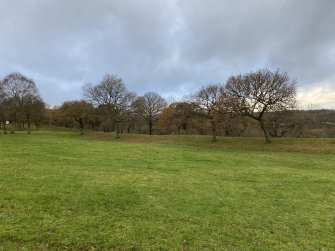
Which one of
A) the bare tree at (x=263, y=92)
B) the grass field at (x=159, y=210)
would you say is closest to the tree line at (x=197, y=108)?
the bare tree at (x=263, y=92)

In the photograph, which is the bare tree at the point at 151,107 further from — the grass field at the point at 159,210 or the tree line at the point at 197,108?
the grass field at the point at 159,210

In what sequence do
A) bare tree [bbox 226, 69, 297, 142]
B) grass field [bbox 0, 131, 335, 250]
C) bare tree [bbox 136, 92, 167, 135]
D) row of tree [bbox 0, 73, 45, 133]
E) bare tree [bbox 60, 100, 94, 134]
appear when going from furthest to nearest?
bare tree [bbox 136, 92, 167, 135], bare tree [bbox 60, 100, 94, 134], row of tree [bbox 0, 73, 45, 133], bare tree [bbox 226, 69, 297, 142], grass field [bbox 0, 131, 335, 250]

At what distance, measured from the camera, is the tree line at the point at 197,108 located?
4506cm

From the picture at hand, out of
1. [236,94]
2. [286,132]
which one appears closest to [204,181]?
[236,94]

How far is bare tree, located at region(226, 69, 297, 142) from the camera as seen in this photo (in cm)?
4416

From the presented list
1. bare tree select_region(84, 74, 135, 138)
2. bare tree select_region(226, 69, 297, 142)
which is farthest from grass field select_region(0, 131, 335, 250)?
bare tree select_region(84, 74, 135, 138)

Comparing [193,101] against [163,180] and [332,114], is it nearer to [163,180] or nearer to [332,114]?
[332,114]

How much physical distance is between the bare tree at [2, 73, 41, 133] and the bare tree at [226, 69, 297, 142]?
4748 cm

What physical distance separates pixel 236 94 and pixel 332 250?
4002 centimetres

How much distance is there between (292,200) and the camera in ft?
42.2

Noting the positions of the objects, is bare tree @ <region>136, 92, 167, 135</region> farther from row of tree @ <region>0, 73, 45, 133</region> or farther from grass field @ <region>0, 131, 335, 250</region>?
grass field @ <region>0, 131, 335, 250</region>

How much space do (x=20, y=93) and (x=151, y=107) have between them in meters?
36.0

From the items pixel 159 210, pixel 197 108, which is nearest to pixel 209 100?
pixel 197 108

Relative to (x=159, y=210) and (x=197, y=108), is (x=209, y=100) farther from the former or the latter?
(x=159, y=210)
